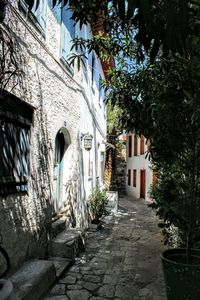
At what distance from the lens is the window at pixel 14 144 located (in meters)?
3.75

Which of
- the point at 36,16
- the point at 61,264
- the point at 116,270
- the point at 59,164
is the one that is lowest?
the point at 116,270

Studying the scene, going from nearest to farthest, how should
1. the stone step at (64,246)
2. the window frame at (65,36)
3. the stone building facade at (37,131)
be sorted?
1. the stone building facade at (37,131)
2. the stone step at (64,246)
3. the window frame at (65,36)

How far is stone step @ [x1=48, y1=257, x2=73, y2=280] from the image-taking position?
4609 mm

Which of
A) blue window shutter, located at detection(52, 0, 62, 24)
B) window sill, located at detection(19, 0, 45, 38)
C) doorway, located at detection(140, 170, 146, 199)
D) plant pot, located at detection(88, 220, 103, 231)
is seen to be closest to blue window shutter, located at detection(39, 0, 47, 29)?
window sill, located at detection(19, 0, 45, 38)

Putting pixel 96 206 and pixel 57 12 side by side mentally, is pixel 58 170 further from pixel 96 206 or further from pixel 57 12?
pixel 57 12

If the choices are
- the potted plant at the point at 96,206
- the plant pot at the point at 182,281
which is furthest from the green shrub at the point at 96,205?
the plant pot at the point at 182,281

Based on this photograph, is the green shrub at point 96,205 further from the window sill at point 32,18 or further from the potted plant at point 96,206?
the window sill at point 32,18

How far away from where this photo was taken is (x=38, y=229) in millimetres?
4824

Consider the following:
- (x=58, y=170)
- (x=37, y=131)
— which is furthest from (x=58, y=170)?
(x=37, y=131)

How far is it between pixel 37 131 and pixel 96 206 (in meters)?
4.63

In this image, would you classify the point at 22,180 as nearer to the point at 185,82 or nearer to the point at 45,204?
the point at 45,204

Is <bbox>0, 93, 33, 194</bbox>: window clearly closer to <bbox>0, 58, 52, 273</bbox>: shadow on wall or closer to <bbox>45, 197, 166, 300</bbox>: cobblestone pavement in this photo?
<bbox>0, 58, 52, 273</bbox>: shadow on wall

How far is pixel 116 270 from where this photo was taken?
5.01 metres

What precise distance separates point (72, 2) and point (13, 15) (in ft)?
8.55
